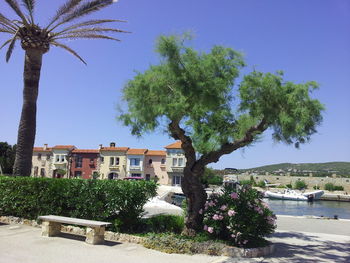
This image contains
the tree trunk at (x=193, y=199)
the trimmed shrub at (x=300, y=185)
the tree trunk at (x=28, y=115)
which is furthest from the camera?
the trimmed shrub at (x=300, y=185)

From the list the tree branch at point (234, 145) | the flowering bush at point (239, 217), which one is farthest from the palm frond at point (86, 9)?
the flowering bush at point (239, 217)

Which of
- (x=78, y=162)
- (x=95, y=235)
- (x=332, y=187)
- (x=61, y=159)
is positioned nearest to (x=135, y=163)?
(x=78, y=162)

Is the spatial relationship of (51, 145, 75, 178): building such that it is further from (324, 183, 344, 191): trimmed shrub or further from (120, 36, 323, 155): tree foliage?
(324, 183, 344, 191): trimmed shrub

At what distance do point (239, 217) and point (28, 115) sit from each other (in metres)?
10.2

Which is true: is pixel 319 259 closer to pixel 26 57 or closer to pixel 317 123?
pixel 317 123

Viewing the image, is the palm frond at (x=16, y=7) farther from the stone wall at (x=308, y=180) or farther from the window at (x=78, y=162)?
the stone wall at (x=308, y=180)

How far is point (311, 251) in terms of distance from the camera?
362 inches

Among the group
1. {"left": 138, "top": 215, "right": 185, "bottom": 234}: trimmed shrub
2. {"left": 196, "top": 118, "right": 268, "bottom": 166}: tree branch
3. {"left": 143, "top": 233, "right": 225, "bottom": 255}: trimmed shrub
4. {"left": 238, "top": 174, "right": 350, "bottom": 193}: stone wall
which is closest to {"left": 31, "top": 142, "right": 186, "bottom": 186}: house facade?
{"left": 238, "top": 174, "right": 350, "bottom": 193}: stone wall

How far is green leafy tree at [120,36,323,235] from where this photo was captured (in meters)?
8.62

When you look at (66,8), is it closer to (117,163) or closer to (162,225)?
(162,225)

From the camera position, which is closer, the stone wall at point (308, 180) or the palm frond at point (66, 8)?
the palm frond at point (66, 8)

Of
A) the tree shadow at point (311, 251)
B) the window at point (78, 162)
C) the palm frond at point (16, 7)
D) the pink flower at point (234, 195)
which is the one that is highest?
the palm frond at point (16, 7)

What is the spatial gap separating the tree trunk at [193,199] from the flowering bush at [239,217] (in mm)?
305

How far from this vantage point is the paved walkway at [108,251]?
23.6 feet
